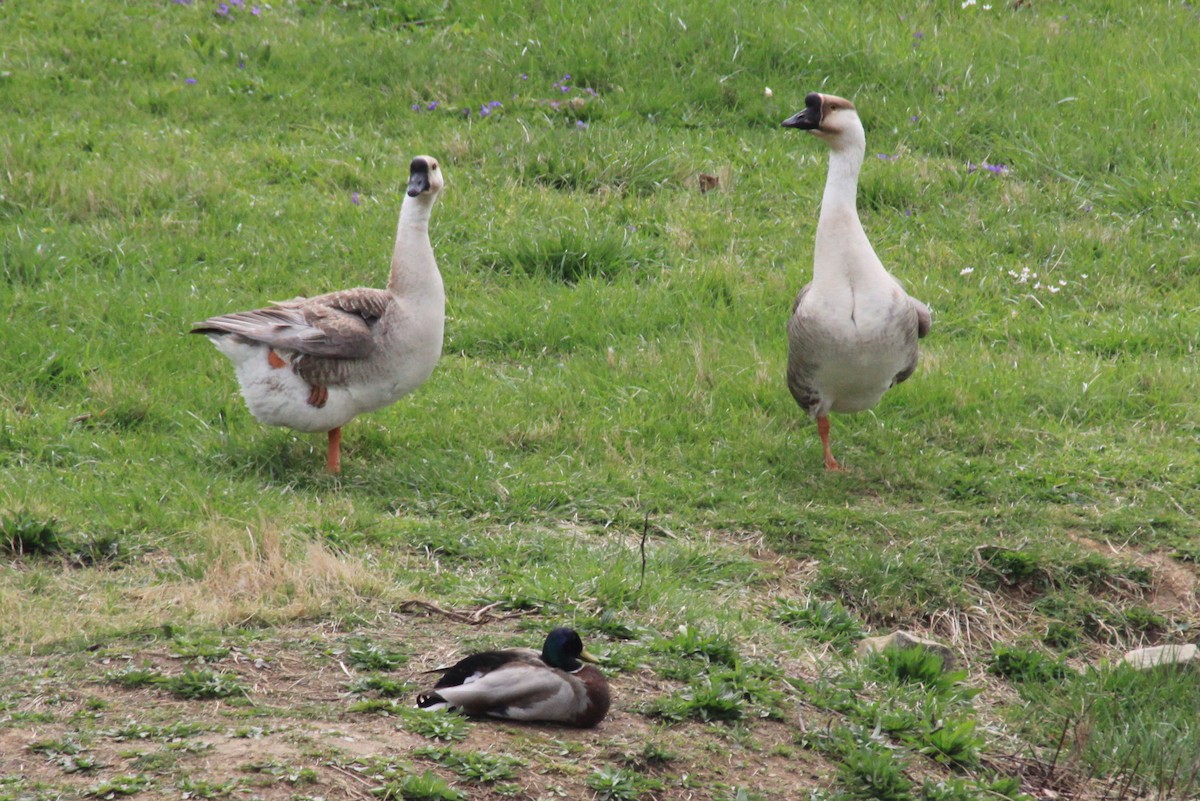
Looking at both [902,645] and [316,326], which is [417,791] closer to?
[902,645]

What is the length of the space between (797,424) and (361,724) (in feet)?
13.5

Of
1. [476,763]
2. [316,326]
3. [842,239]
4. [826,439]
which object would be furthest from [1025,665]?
[316,326]

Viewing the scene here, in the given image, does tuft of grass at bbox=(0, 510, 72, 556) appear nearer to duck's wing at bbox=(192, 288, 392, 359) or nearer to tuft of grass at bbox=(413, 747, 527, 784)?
duck's wing at bbox=(192, 288, 392, 359)

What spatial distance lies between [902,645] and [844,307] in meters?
2.12

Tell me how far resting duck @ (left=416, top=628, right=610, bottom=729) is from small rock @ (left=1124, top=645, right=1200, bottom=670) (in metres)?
2.39

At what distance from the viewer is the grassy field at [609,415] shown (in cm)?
441

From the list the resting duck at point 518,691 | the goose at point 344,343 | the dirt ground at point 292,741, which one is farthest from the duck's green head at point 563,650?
the goose at point 344,343

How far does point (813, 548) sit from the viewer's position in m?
6.37

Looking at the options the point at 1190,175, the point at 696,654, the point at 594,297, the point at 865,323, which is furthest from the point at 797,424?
the point at 1190,175

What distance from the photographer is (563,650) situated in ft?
14.2

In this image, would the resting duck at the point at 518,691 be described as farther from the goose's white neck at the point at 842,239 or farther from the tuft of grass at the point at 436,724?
the goose's white neck at the point at 842,239

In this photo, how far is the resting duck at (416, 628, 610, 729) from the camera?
13.8ft

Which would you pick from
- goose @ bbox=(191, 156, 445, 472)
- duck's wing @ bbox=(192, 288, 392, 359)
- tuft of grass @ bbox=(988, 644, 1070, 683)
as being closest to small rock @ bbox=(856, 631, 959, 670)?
tuft of grass @ bbox=(988, 644, 1070, 683)

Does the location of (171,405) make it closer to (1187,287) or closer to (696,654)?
(696,654)
